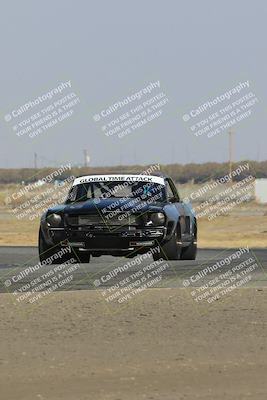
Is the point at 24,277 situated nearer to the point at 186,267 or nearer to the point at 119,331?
the point at 186,267

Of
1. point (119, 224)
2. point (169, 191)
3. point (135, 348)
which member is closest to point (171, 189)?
point (169, 191)

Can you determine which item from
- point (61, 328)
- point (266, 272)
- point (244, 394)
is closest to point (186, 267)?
point (266, 272)

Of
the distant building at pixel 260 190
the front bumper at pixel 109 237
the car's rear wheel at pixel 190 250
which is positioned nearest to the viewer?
the front bumper at pixel 109 237

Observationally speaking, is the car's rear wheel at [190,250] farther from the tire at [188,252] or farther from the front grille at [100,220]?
the front grille at [100,220]

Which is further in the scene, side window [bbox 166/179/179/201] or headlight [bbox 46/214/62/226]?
side window [bbox 166/179/179/201]

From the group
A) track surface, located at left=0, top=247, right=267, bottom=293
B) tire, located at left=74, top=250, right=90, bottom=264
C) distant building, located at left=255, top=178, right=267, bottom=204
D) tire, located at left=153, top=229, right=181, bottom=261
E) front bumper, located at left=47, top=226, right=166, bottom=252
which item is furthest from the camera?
distant building, located at left=255, top=178, right=267, bottom=204

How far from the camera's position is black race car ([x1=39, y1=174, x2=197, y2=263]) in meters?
21.6

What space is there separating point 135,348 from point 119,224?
30.2 ft

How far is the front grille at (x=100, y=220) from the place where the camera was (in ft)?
70.6

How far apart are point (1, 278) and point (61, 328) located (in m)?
7.54

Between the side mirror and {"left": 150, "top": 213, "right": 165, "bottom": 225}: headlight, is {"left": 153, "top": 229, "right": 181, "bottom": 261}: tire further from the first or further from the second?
the side mirror

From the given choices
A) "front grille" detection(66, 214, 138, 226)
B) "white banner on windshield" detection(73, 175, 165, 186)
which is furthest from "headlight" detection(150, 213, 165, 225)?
"white banner on windshield" detection(73, 175, 165, 186)

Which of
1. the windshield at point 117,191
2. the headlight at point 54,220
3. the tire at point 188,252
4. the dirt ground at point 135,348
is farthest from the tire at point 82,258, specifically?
the dirt ground at point 135,348

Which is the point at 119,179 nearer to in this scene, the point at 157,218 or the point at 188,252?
the point at 157,218
